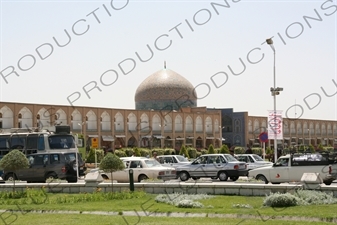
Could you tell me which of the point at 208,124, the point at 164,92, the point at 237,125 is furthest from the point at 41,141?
the point at 237,125

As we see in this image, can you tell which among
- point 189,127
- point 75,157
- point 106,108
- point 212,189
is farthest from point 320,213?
point 189,127

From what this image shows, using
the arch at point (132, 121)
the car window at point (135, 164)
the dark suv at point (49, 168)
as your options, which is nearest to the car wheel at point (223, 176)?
the car window at point (135, 164)

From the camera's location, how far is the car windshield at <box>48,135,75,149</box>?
27312mm

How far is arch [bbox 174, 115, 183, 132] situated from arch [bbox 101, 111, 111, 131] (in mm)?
9922

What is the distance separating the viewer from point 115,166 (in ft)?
61.7

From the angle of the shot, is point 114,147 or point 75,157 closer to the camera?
point 75,157

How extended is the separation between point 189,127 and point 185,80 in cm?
986

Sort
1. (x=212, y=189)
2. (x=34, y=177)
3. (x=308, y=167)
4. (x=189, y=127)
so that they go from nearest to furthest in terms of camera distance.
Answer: (x=212, y=189), (x=308, y=167), (x=34, y=177), (x=189, y=127)

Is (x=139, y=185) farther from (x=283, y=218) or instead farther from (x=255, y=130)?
(x=255, y=130)

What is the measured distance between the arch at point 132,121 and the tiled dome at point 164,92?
1033 cm

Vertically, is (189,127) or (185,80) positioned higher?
(185,80)

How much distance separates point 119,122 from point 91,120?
13.8 ft

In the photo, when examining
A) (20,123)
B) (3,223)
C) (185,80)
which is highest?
(185,80)

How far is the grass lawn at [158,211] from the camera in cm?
1212
